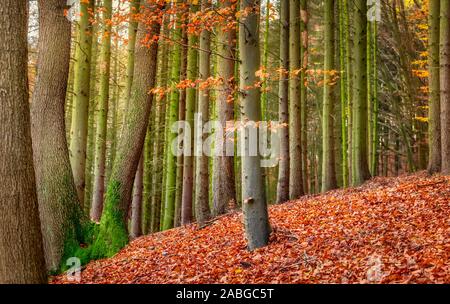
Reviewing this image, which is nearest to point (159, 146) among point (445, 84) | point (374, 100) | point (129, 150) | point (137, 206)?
point (137, 206)

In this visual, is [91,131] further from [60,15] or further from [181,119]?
[60,15]

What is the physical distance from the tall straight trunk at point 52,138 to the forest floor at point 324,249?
903 millimetres

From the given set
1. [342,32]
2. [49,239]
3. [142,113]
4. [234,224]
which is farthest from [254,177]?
[342,32]

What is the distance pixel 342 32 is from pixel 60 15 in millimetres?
10501

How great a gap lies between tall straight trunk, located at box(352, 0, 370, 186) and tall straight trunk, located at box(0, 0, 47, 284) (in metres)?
9.99

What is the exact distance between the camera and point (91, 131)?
22.1m

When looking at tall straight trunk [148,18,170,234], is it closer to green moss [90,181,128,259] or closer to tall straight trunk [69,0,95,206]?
tall straight trunk [69,0,95,206]

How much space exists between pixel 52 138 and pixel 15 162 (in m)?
3.80

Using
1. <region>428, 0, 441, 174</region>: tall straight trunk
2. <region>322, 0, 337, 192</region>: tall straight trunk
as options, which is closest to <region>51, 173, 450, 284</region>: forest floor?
<region>428, 0, 441, 174</region>: tall straight trunk

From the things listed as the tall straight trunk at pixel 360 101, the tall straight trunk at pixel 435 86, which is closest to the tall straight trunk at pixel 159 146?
the tall straight trunk at pixel 360 101

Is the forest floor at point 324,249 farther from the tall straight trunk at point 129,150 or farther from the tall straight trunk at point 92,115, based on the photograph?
the tall straight trunk at point 92,115

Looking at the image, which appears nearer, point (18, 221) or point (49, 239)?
point (18, 221)

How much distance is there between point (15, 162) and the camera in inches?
191

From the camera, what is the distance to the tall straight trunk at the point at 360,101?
12.6 metres
